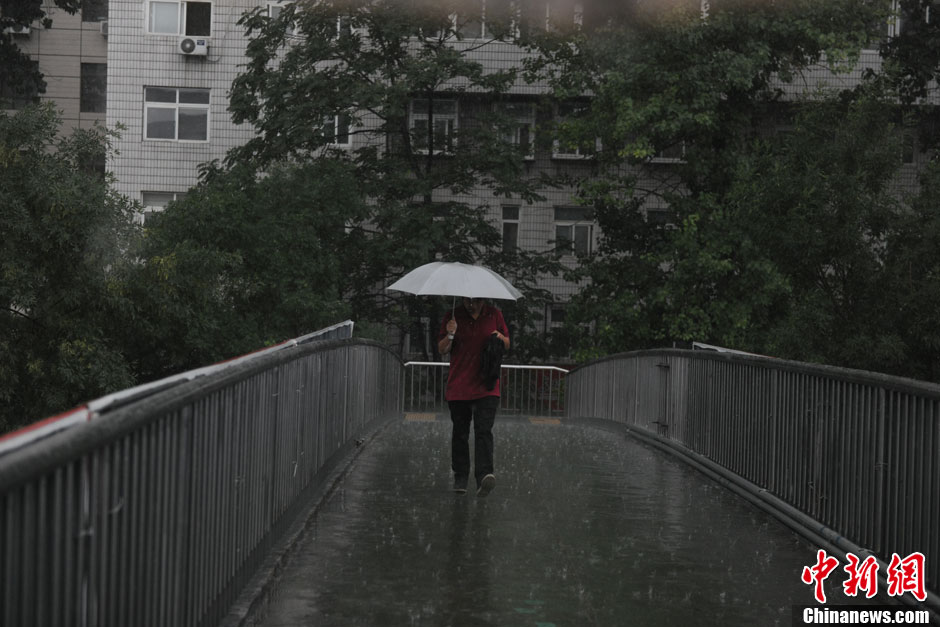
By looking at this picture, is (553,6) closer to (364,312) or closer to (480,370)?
(364,312)

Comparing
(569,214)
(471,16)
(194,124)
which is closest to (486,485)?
(471,16)

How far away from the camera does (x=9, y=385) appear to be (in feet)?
95.8

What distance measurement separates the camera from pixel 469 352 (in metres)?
10.8

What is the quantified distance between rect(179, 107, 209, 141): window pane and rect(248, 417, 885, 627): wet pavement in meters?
28.7

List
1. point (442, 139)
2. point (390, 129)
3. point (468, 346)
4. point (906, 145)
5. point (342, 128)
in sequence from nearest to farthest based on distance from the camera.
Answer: point (468, 346)
point (906, 145)
point (390, 129)
point (342, 128)
point (442, 139)

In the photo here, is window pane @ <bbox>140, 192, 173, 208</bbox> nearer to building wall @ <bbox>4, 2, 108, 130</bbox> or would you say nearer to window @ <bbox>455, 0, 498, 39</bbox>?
building wall @ <bbox>4, 2, 108, 130</bbox>

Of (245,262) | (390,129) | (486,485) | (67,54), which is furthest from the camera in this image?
(67,54)

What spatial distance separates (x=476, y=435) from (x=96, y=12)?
118 ft

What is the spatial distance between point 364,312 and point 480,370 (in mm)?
25044

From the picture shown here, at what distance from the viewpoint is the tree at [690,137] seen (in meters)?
30.6

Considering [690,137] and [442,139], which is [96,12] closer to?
[442,139]

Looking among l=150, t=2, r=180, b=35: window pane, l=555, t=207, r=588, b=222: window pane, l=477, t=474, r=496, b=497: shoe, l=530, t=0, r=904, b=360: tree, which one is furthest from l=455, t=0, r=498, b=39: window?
l=477, t=474, r=496, b=497: shoe

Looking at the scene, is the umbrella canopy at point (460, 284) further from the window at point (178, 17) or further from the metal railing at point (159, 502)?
the window at point (178, 17)

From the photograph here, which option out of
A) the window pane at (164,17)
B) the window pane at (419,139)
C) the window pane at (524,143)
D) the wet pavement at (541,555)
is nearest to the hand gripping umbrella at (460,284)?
the wet pavement at (541,555)
